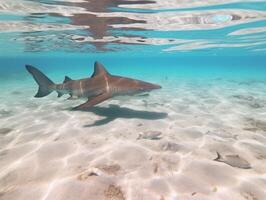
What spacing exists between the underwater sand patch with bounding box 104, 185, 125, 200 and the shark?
3464 mm

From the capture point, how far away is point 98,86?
859 centimetres

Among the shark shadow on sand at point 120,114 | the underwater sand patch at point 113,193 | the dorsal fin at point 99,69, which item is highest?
the dorsal fin at point 99,69

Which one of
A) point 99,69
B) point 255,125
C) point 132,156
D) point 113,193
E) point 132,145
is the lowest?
point 255,125

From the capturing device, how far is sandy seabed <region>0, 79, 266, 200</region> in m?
4.03

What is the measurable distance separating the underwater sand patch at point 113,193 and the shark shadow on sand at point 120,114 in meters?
4.09

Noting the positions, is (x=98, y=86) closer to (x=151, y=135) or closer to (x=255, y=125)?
(x=151, y=135)

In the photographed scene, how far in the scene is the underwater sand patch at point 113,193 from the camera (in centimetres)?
382

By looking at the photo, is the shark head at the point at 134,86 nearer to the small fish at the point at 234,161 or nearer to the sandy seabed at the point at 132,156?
the sandy seabed at the point at 132,156

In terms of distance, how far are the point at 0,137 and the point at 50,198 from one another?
4.18 metres

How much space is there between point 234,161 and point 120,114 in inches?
198

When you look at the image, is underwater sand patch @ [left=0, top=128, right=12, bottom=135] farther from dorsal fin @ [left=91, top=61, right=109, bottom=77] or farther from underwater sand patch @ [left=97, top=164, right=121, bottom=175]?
underwater sand patch @ [left=97, top=164, right=121, bottom=175]

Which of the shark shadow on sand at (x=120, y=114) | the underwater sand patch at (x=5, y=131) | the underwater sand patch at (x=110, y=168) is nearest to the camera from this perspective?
the underwater sand patch at (x=110, y=168)

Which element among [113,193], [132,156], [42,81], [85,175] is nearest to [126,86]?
[132,156]

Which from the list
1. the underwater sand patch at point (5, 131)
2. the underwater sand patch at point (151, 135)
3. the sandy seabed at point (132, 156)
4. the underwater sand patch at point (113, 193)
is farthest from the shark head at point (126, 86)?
the underwater sand patch at point (113, 193)
